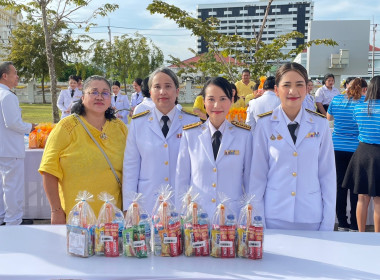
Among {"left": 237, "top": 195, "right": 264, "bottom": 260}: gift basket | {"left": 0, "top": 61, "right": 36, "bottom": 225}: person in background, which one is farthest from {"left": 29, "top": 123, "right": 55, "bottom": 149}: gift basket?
{"left": 237, "top": 195, "right": 264, "bottom": 260}: gift basket

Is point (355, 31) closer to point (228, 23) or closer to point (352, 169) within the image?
point (352, 169)

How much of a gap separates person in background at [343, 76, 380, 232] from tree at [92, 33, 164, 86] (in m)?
29.2

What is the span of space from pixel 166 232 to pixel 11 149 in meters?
3.29

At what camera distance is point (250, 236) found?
164 cm

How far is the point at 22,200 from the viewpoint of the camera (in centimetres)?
457

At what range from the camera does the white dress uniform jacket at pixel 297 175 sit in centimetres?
213

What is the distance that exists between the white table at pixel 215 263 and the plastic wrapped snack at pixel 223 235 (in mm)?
35

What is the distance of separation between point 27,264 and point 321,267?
4.18 feet

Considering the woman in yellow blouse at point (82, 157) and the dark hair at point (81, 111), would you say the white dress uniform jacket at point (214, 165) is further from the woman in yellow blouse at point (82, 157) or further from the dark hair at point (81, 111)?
the dark hair at point (81, 111)

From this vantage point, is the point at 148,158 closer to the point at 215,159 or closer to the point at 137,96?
the point at 215,159

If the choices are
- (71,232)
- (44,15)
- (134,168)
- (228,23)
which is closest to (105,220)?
(71,232)

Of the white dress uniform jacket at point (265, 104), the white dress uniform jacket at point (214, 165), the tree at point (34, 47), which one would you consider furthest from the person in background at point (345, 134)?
the tree at point (34, 47)

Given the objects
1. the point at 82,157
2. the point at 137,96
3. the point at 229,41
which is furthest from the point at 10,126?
the point at 229,41

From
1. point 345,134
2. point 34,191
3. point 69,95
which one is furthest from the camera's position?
point 69,95
